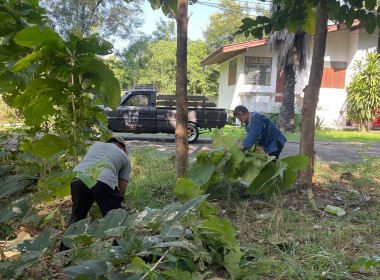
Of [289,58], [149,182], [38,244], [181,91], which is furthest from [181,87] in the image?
[289,58]

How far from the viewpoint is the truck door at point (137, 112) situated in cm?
1212

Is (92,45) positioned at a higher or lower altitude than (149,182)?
higher

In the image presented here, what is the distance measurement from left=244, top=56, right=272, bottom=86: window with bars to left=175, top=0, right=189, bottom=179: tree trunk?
14.9 metres

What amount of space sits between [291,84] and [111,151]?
1401cm

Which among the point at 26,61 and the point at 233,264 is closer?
the point at 26,61

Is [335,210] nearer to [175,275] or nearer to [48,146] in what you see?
[175,275]

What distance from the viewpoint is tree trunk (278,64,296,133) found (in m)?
15.9

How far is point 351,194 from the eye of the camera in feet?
16.0

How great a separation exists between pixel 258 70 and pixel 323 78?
349cm

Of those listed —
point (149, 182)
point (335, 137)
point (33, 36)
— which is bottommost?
point (335, 137)

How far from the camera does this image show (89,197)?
10.2 feet

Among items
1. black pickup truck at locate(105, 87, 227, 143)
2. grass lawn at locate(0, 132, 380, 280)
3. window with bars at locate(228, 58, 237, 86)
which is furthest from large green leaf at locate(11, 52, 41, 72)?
window with bars at locate(228, 58, 237, 86)

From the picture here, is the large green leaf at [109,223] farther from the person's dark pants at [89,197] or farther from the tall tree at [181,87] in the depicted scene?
the tall tree at [181,87]

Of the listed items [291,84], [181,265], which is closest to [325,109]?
[291,84]
